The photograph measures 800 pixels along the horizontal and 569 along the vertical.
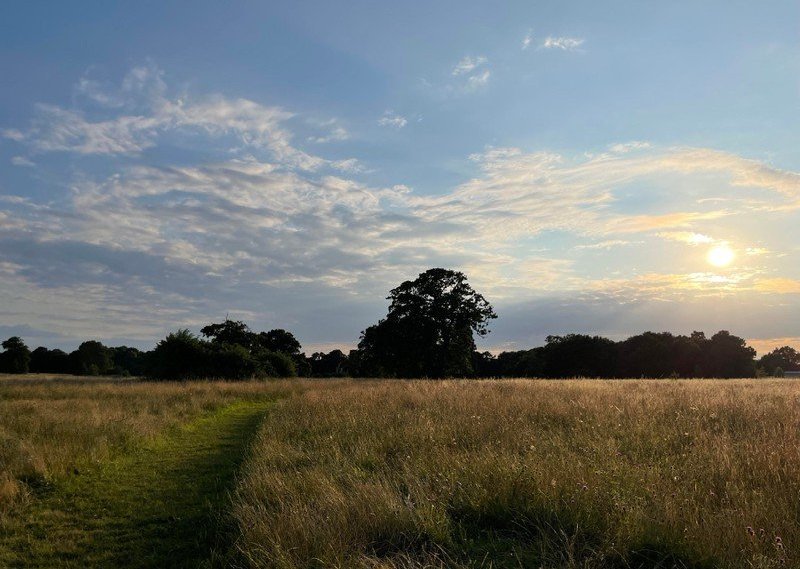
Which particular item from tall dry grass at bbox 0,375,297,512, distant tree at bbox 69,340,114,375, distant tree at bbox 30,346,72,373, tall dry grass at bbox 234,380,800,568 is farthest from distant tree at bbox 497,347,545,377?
distant tree at bbox 30,346,72,373

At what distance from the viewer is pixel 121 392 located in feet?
78.1

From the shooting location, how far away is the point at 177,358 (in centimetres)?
4612

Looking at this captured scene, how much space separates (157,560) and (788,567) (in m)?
5.51

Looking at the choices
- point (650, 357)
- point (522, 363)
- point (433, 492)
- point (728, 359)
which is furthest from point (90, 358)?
point (433, 492)

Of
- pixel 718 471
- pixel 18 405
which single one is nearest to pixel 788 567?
pixel 718 471

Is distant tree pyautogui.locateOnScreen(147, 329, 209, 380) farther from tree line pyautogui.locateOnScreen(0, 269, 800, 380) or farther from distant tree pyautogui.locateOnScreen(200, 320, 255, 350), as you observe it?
distant tree pyautogui.locateOnScreen(200, 320, 255, 350)

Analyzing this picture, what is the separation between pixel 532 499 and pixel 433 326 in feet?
141

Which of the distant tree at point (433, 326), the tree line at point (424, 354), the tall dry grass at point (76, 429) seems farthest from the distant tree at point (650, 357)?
the tall dry grass at point (76, 429)

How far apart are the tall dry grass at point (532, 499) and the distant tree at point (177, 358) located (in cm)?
3981

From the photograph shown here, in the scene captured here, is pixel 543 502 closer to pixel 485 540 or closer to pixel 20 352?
pixel 485 540

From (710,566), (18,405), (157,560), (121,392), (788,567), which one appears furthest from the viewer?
(121,392)

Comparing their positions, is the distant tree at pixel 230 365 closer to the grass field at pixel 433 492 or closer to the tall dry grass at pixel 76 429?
the tall dry grass at pixel 76 429

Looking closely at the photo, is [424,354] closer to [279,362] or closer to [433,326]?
[433,326]

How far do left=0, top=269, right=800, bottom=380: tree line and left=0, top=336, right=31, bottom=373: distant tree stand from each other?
A: 17cm
